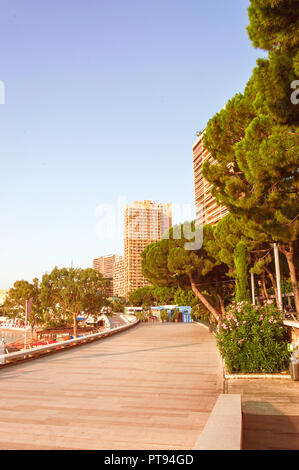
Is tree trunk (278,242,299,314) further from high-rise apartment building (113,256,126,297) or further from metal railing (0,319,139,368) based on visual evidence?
high-rise apartment building (113,256,126,297)

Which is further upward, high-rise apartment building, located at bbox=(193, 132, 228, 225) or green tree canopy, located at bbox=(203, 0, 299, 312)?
high-rise apartment building, located at bbox=(193, 132, 228, 225)

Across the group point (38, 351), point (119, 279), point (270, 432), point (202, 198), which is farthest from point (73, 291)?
point (119, 279)

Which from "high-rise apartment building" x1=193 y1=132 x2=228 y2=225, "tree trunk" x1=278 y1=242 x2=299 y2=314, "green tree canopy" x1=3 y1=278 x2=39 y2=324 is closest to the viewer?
"tree trunk" x1=278 y1=242 x2=299 y2=314

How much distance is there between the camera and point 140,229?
140000mm

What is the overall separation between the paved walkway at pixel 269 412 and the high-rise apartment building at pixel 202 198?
240ft

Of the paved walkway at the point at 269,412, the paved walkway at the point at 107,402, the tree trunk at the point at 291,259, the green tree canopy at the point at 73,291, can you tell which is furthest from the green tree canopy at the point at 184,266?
the paved walkway at the point at 269,412

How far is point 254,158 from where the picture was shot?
6.55m

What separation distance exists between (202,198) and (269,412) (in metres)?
95.3

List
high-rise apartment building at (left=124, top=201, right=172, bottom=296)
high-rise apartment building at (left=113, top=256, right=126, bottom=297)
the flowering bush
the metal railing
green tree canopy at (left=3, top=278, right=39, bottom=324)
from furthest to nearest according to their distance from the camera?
high-rise apartment building at (left=113, top=256, right=126, bottom=297) → high-rise apartment building at (left=124, top=201, right=172, bottom=296) → green tree canopy at (left=3, top=278, right=39, bottom=324) → the metal railing → the flowering bush

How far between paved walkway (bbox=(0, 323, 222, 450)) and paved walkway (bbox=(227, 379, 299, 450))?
47 cm

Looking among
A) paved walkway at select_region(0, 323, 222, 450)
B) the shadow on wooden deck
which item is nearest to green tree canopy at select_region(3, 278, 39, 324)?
paved walkway at select_region(0, 323, 222, 450)

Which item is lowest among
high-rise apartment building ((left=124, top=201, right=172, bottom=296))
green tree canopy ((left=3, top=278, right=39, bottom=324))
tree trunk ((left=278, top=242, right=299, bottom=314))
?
green tree canopy ((left=3, top=278, right=39, bottom=324))

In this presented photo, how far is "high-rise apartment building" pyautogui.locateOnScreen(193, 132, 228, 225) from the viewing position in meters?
84.4
